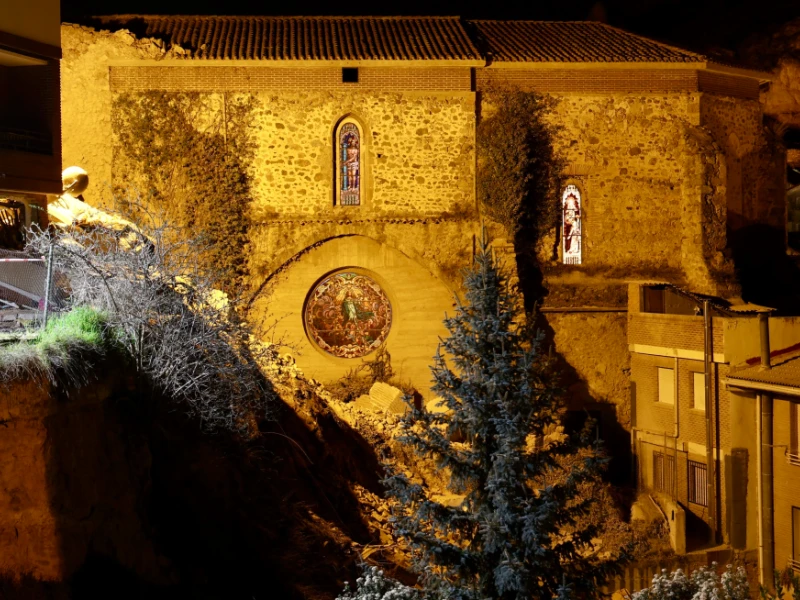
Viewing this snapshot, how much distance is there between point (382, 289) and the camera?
933 inches

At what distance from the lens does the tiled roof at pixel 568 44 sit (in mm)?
24516

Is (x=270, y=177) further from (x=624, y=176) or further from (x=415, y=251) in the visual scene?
(x=624, y=176)

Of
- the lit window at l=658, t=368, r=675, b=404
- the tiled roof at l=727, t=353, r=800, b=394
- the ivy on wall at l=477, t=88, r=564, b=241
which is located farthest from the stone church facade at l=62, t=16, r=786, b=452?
the tiled roof at l=727, t=353, r=800, b=394

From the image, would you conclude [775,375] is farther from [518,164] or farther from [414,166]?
[414,166]

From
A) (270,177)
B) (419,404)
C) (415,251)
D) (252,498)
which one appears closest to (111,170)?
(270,177)

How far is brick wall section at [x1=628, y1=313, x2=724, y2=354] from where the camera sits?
21.7 m

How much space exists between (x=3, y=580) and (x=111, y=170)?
48.0ft

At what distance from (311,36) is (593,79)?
7.02m

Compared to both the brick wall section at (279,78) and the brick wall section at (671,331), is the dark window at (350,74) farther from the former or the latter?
the brick wall section at (671,331)

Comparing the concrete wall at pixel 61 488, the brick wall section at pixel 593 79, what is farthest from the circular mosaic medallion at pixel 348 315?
the concrete wall at pixel 61 488

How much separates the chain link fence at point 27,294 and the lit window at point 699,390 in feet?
46.6

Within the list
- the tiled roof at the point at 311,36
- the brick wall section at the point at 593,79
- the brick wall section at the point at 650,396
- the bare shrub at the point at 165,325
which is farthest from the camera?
the brick wall section at the point at 593,79

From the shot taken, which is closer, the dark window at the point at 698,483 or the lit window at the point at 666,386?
the dark window at the point at 698,483

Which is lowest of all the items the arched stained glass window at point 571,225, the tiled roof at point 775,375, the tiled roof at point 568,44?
the tiled roof at point 775,375
